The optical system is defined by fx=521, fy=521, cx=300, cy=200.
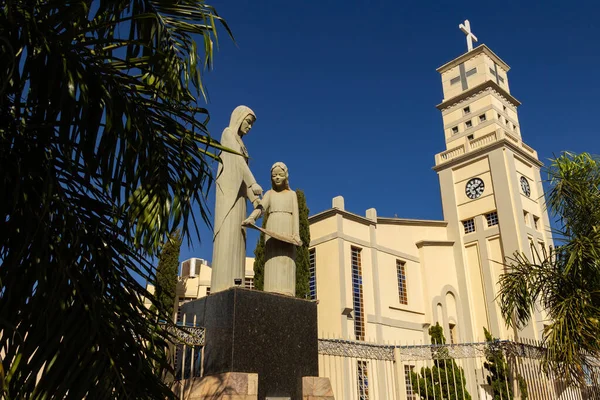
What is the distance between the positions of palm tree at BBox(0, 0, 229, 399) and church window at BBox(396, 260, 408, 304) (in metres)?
21.1

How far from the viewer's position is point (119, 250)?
3.42m

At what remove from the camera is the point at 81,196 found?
11.1 ft

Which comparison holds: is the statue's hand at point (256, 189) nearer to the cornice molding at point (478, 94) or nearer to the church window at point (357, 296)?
the church window at point (357, 296)

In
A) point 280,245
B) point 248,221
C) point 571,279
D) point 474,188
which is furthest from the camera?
point 474,188

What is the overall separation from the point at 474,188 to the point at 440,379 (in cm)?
1798

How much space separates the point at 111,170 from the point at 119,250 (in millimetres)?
543

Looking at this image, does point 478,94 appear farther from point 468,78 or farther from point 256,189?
point 256,189

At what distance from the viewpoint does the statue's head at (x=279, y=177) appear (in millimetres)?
6750

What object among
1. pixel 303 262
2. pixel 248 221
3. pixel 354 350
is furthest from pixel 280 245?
pixel 303 262

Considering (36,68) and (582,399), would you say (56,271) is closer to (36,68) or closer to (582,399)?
(36,68)

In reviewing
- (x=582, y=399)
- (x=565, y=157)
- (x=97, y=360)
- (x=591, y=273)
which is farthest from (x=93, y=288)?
(x=582, y=399)

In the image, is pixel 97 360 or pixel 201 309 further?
pixel 201 309

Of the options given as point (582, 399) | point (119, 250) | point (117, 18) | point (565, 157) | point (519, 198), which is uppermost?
point (519, 198)

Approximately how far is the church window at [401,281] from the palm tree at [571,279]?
539 inches
